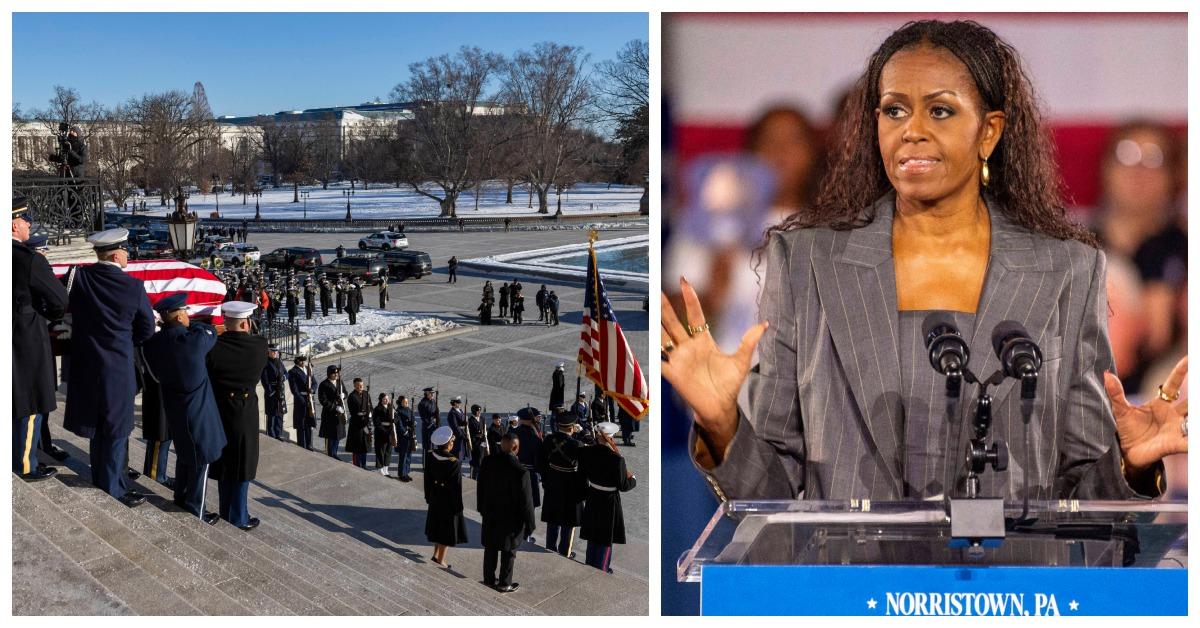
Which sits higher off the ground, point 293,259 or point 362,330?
point 293,259

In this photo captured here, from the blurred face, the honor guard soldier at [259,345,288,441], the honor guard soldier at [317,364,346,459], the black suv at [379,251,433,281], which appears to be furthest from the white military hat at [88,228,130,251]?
the black suv at [379,251,433,281]

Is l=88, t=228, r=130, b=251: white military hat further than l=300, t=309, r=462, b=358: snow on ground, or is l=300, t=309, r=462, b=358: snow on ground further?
l=300, t=309, r=462, b=358: snow on ground

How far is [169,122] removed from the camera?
174ft

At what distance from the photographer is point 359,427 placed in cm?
1095

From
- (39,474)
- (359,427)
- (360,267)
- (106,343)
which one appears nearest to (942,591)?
(106,343)

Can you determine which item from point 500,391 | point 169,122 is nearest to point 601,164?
point 169,122

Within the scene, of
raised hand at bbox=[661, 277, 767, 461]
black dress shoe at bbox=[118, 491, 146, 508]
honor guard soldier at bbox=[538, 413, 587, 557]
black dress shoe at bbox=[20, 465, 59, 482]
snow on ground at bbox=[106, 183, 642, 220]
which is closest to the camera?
raised hand at bbox=[661, 277, 767, 461]

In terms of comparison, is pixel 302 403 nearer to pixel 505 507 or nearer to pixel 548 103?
pixel 505 507

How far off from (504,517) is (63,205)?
10888 mm

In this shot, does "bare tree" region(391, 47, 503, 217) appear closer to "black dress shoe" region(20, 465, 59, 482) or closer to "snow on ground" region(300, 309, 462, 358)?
"snow on ground" region(300, 309, 462, 358)

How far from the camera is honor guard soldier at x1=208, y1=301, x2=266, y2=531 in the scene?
6062 millimetres

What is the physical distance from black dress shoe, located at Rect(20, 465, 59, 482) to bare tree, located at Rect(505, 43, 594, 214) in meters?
42.0

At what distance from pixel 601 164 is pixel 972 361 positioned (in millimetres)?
57264
